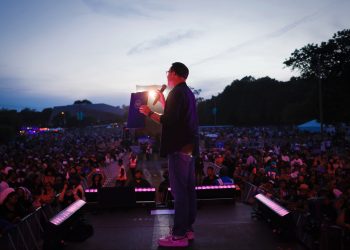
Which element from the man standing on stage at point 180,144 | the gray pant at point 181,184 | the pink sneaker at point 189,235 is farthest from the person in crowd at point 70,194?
the gray pant at point 181,184

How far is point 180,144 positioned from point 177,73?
90 centimetres

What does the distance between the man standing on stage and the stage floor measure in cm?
39

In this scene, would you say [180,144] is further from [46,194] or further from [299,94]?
[299,94]

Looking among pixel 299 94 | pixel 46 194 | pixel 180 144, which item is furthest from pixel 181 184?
pixel 299 94

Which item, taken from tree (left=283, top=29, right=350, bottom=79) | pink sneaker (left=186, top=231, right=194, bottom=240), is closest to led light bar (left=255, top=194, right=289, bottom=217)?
pink sneaker (left=186, top=231, right=194, bottom=240)

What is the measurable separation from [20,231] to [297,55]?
3631cm

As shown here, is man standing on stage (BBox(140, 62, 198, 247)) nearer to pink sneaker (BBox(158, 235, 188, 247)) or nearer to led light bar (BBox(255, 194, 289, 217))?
pink sneaker (BBox(158, 235, 188, 247))

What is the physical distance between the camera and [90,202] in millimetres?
7910

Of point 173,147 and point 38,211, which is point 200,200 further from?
point 173,147

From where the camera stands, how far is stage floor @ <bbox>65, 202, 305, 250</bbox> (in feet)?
15.7

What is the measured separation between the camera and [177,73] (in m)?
4.61

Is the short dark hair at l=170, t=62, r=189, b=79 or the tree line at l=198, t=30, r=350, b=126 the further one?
the tree line at l=198, t=30, r=350, b=126

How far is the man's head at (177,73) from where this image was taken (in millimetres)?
4611

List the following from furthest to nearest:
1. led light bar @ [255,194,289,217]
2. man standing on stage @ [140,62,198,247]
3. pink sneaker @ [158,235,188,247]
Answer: led light bar @ [255,194,289,217], pink sneaker @ [158,235,188,247], man standing on stage @ [140,62,198,247]
